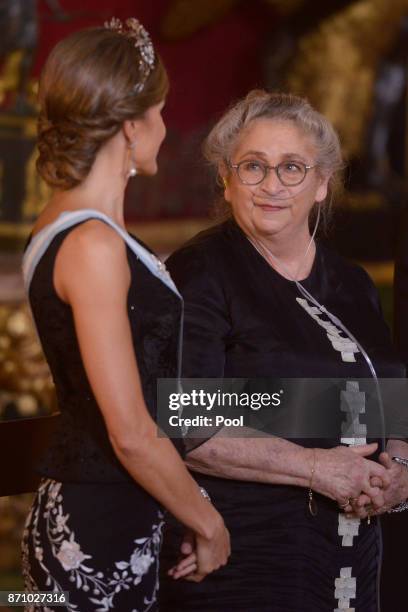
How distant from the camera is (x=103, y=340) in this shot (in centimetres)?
167

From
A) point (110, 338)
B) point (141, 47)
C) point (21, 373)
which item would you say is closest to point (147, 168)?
point (141, 47)

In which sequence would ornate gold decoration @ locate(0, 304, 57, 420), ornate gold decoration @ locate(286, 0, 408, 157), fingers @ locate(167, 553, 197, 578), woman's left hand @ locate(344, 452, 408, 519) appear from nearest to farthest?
fingers @ locate(167, 553, 197, 578), woman's left hand @ locate(344, 452, 408, 519), ornate gold decoration @ locate(0, 304, 57, 420), ornate gold decoration @ locate(286, 0, 408, 157)

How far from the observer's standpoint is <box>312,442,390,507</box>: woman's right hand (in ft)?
7.57

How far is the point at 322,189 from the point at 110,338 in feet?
3.34

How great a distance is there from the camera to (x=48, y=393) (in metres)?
4.98

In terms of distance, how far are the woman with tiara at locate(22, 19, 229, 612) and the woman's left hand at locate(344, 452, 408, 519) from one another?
55cm

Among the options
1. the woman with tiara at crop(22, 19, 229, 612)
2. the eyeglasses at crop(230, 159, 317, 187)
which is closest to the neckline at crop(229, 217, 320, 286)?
the eyeglasses at crop(230, 159, 317, 187)

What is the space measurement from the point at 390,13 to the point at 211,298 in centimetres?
706

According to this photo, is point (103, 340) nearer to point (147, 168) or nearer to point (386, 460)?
point (147, 168)

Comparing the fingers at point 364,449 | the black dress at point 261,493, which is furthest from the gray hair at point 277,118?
the fingers at point 364,449

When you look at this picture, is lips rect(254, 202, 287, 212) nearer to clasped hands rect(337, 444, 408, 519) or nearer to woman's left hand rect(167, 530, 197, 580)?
clasped hands rect(337, 444, 408, 519)

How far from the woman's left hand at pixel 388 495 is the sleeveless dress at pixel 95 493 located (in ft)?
2.09

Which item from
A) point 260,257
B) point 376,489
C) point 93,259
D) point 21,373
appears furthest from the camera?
point 21,373

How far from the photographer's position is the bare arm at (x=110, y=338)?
166cm
